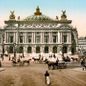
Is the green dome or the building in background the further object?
the green dome

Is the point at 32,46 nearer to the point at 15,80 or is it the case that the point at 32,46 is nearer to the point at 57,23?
the point at 57,23

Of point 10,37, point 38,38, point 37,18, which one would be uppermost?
point 37,18

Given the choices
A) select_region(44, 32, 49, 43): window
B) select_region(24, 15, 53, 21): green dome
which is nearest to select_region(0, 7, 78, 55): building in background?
select_region(44, 32, 49, 43): window

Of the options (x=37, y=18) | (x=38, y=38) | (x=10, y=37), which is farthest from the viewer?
(x=37, y=18)

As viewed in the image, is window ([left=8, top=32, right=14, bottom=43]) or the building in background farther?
window ([left=8, top=32, right=14, bottom=43])

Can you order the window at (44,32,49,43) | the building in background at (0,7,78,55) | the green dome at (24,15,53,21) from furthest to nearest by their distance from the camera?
1. the green dome at (24,15,53,21)
2. the window at (44,32,49,43)
3. the building in background at (0,7,78,55)

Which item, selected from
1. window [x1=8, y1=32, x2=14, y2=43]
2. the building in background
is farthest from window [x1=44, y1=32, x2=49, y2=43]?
window [x1=8, y1=32, x2=14, y2=43]

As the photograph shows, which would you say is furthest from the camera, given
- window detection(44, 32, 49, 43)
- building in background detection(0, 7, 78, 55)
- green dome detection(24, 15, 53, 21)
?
green dome detection(24, 15, 53, 21)

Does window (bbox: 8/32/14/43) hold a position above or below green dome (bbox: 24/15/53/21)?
below

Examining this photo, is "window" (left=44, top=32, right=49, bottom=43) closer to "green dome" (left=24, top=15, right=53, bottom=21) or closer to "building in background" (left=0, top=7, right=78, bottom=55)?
→ "building in background" (left=0, top=7, right=78, bottom=55)

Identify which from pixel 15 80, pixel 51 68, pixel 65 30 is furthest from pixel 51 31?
pixel 15 80

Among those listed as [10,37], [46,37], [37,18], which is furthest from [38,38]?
[37,18]

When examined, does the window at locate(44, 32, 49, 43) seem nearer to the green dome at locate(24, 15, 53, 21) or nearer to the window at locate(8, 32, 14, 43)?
the green dome at locate(24, 15, 53, 21)

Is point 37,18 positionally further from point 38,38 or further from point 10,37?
point 10,37
